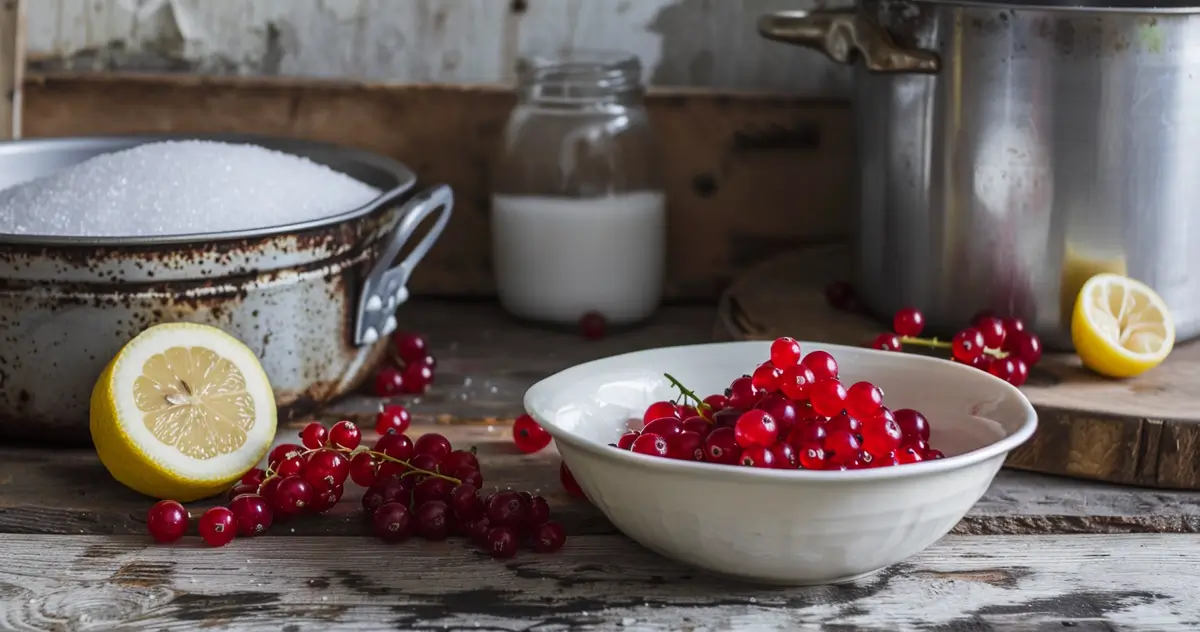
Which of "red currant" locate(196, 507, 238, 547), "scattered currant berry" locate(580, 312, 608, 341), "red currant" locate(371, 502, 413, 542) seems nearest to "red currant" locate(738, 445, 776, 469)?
"red currant" locate(371, 502, 413, 542)

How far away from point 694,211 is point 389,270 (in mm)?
473

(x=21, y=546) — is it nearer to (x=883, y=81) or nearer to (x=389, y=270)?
(x=389, y=270)

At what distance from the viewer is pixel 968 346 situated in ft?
3.20

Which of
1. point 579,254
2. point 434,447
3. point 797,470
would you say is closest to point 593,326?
point 579,254

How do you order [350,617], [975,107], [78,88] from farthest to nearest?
1. [78,88]
2. [975,107]
3. [350,617]

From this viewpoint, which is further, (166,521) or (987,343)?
(987,343)

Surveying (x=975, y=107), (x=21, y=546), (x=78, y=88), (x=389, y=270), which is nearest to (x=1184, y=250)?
(x=975, y=107)

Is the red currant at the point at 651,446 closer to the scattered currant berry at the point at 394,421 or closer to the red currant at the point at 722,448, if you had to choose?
the red currant at the point at 722,448

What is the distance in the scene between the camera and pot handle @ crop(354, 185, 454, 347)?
1.05m

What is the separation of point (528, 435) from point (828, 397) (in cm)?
32

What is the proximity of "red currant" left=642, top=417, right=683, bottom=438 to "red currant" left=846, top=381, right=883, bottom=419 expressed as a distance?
107mm

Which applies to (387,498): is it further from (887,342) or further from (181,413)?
(887,342)

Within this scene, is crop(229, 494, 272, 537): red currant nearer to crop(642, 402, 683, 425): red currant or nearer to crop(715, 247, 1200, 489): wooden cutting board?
crop(642, 402, 683, 425): red currant

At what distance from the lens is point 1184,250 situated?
106 cm
